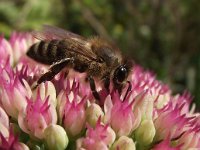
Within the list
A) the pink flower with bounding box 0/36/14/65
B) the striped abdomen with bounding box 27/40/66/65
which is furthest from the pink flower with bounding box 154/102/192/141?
the pink flower with bounding box 0/36/14/65

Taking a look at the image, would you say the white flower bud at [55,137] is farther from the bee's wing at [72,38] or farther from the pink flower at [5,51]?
the pink flower at [5,51]

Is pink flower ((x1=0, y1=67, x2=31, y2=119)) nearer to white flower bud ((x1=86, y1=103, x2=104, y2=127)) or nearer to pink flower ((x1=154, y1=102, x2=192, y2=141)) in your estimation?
white flower bud ((x1=86, y1=103, x2=104, y2=127))

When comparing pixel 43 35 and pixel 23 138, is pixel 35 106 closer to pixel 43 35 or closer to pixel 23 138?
pixel 23 138

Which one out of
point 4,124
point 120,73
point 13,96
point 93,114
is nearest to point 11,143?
point 4,124

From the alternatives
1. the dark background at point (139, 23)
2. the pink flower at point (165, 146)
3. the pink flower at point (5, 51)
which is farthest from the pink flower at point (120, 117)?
the dark background at point (139, 23)

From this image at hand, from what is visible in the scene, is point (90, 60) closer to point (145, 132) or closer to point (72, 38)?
point (72, 38)

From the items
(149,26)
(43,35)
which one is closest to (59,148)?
(43,35)
